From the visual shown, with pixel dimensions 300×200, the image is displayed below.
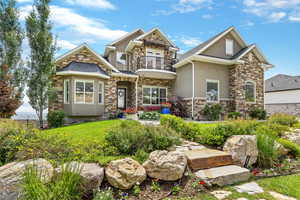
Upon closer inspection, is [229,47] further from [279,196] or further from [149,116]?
[279,196]

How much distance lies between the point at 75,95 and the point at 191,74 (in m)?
9.12

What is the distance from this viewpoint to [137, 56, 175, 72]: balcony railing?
1507 cm

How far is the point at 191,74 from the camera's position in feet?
43.9

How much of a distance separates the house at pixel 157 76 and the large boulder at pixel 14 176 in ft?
29.9

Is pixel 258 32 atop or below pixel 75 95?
atop

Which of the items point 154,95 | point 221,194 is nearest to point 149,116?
point 154,95

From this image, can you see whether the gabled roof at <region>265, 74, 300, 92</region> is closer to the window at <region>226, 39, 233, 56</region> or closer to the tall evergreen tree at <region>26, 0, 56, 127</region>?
the window at <region>226, 39, 233, 56</region>

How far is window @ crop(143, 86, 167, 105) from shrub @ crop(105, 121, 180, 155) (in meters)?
10.7

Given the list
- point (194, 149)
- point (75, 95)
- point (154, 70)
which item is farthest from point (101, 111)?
point (194, 149)

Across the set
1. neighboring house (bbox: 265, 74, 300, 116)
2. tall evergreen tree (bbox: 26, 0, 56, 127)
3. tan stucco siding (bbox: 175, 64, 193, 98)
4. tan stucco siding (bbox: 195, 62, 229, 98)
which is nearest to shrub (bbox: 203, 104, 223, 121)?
tan stucco siding (bbox: 195, 62, 229, 98)

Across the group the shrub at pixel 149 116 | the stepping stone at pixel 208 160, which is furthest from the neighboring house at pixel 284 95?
the stepping stone at pixel 208 160

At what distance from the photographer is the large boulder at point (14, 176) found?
8.53ft

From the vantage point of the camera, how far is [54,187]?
2547 millimetres

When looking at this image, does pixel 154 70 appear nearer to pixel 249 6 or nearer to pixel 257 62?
pixel 249 6
